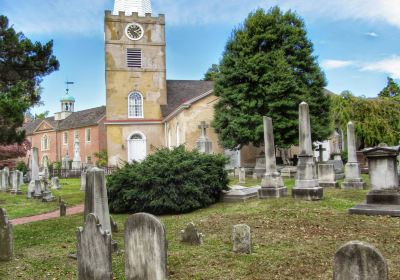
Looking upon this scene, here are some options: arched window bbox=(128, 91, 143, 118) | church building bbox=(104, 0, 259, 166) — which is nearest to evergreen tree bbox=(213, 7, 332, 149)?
church building bbox=(104, 0, 259, 166)

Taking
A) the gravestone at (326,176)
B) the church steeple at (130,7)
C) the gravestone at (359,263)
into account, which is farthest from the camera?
the church steeple at (130,7)

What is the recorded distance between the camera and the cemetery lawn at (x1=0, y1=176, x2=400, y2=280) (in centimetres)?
Result: 642

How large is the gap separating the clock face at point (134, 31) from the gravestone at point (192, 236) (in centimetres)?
3281

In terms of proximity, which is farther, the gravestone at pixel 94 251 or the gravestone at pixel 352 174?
the gravestone at pixel 352 174

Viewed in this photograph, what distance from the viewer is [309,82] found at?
2692cm

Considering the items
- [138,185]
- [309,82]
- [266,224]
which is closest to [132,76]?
[309,82]

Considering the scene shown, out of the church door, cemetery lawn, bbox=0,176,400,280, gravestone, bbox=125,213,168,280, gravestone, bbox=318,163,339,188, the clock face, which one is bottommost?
cemetery lawn, bbox=0,176,400,280

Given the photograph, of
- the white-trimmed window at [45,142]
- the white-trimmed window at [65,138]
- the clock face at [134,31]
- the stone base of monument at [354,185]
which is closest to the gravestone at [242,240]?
the stone base of monument at [354,185]

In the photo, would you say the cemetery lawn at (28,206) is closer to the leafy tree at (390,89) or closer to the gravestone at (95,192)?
the gravestone at (95,192)

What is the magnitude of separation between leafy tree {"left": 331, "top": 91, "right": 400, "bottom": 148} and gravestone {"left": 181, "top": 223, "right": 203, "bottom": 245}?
2342 cm

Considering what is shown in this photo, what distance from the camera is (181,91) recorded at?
1630 inches

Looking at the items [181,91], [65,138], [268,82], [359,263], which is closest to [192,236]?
[359,263]

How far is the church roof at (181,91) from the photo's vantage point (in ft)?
128

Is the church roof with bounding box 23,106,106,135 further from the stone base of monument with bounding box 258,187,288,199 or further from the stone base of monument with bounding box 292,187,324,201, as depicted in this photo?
the stone base of monument with bounding box 292,187,324,201
